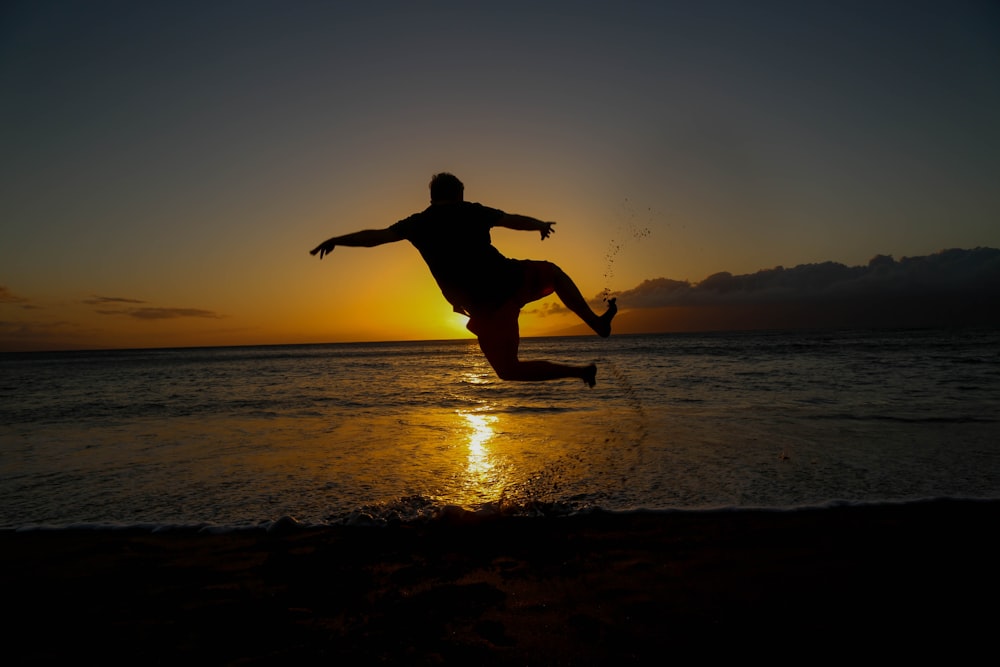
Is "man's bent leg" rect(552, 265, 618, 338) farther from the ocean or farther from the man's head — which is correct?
the ocean

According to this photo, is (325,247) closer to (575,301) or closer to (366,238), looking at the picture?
(366,238)

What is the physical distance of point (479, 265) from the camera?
5.12m

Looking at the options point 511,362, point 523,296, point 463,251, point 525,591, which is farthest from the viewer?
point 511,362

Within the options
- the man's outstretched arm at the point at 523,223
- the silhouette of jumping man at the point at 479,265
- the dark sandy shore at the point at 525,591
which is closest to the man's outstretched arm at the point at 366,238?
the silhouette of jumping man at the point at 479,265

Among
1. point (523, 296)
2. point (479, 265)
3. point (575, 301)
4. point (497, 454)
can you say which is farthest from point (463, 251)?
point (497, 454)

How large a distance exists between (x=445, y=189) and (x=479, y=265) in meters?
0.75

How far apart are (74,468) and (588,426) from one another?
849 centimetres

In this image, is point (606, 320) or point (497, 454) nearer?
point (606, 320)

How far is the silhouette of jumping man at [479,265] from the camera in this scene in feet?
16.6

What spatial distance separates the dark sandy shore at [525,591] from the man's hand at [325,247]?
2.69 meters

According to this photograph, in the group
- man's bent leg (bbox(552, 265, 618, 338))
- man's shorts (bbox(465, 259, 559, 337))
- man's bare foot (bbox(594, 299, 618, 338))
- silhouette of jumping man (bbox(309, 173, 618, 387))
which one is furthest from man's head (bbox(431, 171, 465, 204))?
man's bare foot (bbox(594, 299, 618, 338))

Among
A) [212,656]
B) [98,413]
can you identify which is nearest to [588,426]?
[212,656]

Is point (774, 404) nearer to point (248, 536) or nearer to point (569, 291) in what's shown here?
point (569, 291)

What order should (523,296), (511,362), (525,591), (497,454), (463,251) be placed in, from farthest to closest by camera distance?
(497,454) → (511,362) → (523,296) → (463,251) → (525,591)
